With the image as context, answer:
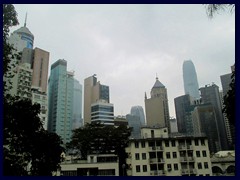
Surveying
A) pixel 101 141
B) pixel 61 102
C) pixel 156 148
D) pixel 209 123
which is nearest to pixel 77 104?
pixel 61 102

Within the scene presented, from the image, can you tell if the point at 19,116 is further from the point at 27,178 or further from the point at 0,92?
the point at 27,178

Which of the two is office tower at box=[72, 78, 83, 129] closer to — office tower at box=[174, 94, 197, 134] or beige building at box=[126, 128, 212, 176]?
office tower at box=[174, 94, 197, 134]

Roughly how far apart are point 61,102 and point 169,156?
947 inches

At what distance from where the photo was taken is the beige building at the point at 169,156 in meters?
13.9

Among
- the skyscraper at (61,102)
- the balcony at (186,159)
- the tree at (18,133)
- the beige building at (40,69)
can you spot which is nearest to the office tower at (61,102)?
the skyscraper at (61,102)

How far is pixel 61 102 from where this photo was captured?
35562mm

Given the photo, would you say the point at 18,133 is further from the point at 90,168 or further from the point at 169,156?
the point at 169,156

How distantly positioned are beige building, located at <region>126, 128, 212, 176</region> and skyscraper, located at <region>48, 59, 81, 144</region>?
71.0ft

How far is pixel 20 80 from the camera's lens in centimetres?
2248

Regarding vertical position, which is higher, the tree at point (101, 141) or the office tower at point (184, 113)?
the office tower at point (184, 113)

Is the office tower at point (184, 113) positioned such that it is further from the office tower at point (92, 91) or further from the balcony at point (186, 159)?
the office tower at point (92, 91)

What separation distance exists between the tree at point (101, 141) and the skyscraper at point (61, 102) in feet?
58.1

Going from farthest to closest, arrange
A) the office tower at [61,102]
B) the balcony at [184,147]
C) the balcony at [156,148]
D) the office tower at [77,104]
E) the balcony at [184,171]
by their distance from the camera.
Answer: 1. the office tower at [77,104]
2. the office tower at [61,102]
3. the balcony at [156,148]
4. the balcony at [184,147]
5. the balcony at [184,171]
